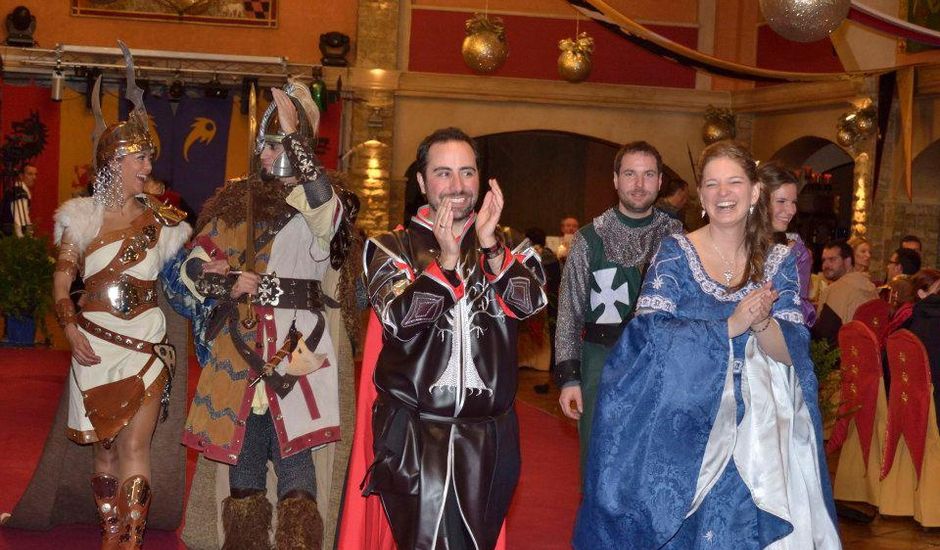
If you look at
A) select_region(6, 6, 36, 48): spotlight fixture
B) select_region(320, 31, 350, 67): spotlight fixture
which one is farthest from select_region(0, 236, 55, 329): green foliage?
select_region(320, 31, 350, 67): spotlight fixture

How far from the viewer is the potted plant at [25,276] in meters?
10.6

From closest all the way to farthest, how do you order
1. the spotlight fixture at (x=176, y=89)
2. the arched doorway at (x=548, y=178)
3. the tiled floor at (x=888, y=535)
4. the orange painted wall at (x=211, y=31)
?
the tiled floor at (x=888, y=535), the spotlight fixture at (x=176, y=89), the orange painted wall at (x=211, y=31), the arched doorway at (x=548, y=178)

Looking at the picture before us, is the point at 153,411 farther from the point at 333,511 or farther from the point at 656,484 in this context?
the point at 656,484

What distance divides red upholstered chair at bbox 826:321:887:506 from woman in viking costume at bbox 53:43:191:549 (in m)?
3.65

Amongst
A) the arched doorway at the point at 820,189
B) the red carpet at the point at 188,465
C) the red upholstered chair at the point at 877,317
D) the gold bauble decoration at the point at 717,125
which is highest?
the gold bauble decoration at the point at 717,125

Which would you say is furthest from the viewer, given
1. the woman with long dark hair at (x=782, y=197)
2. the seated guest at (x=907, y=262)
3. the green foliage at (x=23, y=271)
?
the green foliage at (x=23, y=271)

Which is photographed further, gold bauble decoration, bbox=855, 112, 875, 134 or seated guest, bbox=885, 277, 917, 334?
gold bauble decoration, bbox=855, 112, 875, 134

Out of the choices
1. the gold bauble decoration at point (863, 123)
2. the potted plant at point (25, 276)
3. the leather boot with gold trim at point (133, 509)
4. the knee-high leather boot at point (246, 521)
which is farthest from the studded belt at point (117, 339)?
the gold bauble decoration at point (863, 123)

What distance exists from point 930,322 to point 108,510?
4061 millimetres

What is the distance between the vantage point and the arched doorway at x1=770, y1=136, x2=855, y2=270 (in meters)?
14.5

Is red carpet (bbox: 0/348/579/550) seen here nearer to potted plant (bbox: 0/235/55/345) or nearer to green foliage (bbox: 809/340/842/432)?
potted plant (bbox: 0/235/55/345)

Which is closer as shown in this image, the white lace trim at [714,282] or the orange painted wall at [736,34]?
the white lace trim at [714,282]

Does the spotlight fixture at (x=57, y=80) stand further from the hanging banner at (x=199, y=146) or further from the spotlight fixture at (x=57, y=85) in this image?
the hanging banner at (x=199, y=146)

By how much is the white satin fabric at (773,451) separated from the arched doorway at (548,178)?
1610cm
